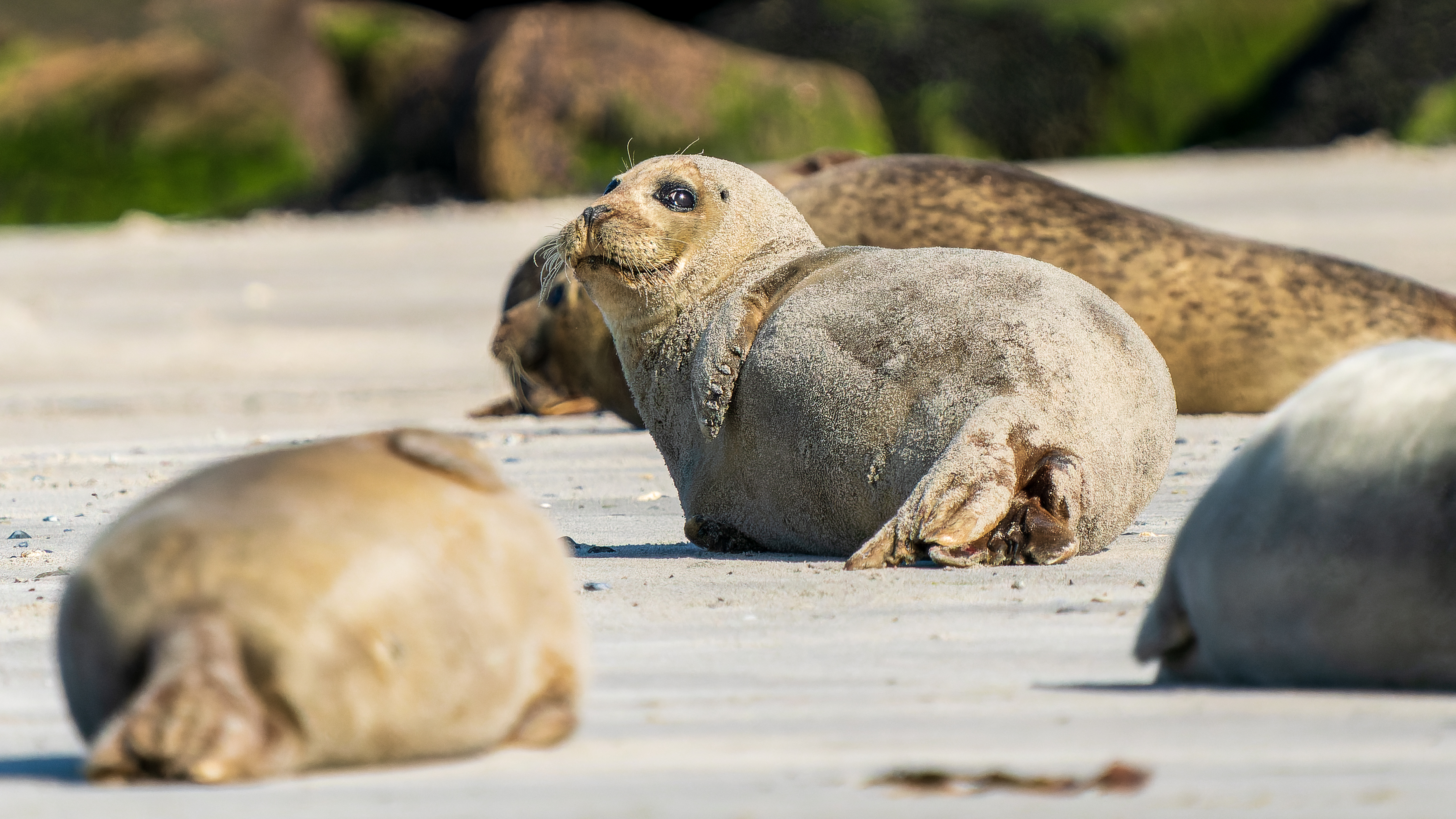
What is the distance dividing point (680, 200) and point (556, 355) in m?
3.48

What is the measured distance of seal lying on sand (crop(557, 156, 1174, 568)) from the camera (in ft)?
13.0

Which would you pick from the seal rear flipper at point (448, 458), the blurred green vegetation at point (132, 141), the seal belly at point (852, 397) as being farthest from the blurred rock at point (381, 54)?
the seal rear flipper at point (448, 458)

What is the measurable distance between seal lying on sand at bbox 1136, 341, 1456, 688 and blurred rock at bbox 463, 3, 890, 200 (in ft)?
38.6

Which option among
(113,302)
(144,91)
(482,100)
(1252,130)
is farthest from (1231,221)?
(144,91)

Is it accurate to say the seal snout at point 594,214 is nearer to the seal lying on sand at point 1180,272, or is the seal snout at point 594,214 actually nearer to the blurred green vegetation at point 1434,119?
the seal lying on sand at point 1180,272

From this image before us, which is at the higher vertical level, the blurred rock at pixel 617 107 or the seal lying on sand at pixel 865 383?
the seal lying on sand at pixel 865 383

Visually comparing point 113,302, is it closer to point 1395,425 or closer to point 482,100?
point 482,100

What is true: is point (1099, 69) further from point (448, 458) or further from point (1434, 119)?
point (448, 458)

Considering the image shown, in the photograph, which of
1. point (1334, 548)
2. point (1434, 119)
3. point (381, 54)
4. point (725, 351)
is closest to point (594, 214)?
point (725, 351)

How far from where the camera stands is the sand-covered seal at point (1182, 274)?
6941 millimetres

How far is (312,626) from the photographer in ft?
6.70

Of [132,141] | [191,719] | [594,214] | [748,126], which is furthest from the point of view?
[132,141]

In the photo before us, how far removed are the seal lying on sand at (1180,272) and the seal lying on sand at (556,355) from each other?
1.06 m

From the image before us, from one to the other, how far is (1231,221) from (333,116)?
8632mm
